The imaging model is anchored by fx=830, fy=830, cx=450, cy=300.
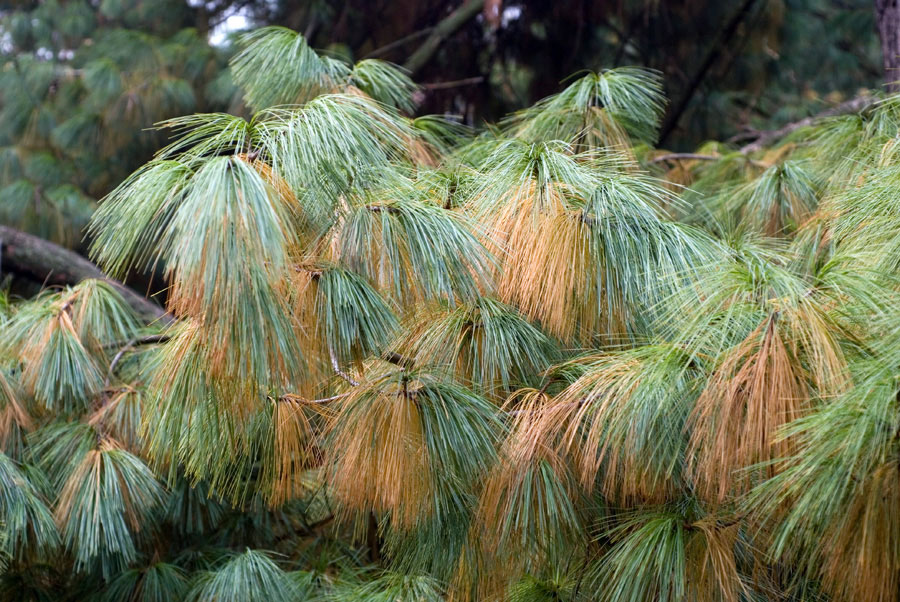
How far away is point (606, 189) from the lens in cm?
113

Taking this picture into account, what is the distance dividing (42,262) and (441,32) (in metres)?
1.49

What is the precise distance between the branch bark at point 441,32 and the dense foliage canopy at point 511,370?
5.04 feet

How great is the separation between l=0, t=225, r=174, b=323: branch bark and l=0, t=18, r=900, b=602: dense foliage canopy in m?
0.94

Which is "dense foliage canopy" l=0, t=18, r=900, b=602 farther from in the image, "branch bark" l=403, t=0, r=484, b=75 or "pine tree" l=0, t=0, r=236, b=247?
"pine tree" l=0, t=0, r=236, b=247

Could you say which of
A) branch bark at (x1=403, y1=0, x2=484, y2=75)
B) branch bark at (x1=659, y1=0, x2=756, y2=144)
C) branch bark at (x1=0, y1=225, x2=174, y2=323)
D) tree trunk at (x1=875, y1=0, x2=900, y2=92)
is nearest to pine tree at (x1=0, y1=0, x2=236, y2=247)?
branch bark at (x1=0, y1=225, x2=174, y2=323)

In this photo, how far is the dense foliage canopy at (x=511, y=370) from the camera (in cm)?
82

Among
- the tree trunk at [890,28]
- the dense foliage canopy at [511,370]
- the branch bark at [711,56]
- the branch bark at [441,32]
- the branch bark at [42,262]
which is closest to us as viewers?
the dense foliage canopy at [511,370]

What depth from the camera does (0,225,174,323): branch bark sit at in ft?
7.50

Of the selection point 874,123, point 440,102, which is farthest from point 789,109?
point 874,123

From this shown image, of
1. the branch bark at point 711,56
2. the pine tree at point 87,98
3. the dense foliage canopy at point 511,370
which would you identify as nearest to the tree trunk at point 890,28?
the branch bark at point 711,56

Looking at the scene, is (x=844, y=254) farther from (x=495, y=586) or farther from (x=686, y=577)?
(x=495, y=586)

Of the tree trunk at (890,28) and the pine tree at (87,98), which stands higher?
the pine tree at (87,98)

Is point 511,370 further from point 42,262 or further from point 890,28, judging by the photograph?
point 42,262

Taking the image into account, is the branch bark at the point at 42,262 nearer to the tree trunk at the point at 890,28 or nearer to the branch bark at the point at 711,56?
the branch bark at the point at 711,56
